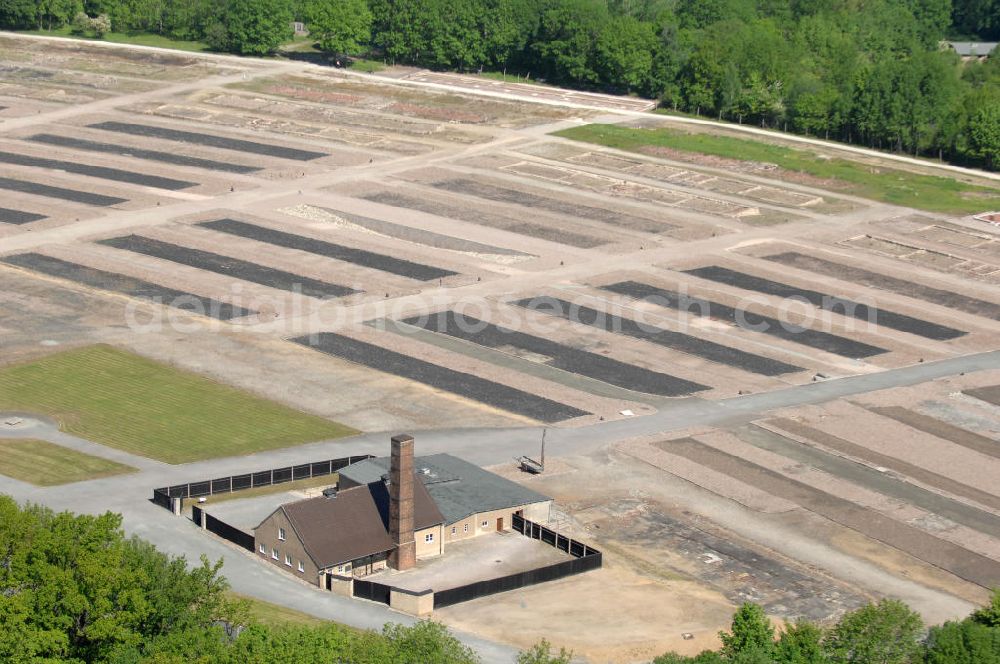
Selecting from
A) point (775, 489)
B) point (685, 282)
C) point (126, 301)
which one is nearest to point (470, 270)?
point (685, 282)

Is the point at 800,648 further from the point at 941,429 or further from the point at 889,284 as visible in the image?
the point at 889,284

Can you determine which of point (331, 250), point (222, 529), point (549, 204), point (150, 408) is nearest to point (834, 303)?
point (549, 204)

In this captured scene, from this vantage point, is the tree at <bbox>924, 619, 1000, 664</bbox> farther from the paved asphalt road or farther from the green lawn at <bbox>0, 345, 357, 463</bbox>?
the green lawn at <bbox>0, 345, 357, 463</bbox>

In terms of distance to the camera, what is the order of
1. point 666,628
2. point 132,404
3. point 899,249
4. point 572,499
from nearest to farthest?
point 666,628 → point 572,499 → point 132,404 → point 899,249

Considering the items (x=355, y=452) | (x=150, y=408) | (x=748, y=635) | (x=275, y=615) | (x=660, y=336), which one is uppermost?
(x=748, y=635)

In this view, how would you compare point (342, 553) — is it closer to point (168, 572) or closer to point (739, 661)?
point (168, 572)
